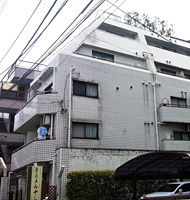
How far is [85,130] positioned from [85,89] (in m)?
2.73

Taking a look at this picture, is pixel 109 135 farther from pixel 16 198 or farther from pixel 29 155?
pixel 16 198

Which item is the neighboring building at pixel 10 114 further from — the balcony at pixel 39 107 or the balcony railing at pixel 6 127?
the balcony at pixel 39 107

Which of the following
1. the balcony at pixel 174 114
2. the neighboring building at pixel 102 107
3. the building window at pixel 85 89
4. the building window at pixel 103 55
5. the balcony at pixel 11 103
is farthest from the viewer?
the balcony at pixel 11 103

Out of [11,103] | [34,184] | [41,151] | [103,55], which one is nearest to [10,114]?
[11,103]

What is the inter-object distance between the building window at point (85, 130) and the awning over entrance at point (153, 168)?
169 inches

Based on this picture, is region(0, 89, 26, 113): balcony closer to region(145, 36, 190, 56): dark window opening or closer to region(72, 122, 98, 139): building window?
region(72, 122, 98, 139): building window

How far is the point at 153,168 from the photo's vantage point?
1283 centimetres

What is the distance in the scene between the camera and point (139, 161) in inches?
472

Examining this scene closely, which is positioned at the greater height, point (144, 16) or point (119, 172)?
point (144, 16)

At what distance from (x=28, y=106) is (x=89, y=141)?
4.96 metres

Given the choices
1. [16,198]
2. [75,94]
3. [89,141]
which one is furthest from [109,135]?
[16,198]

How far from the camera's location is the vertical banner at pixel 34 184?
11.6 m

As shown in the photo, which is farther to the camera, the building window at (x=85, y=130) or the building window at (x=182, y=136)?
the building window at (x=182, y=136)

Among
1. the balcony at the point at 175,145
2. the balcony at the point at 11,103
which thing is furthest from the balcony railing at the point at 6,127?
the balcony at the point at 175,145
